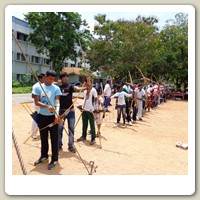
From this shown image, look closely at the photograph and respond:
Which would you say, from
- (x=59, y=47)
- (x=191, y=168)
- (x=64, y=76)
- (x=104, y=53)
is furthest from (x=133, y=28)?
(x=191, y=168)

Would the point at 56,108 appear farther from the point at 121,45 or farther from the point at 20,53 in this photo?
the point at 20,53

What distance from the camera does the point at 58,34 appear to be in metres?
23.0

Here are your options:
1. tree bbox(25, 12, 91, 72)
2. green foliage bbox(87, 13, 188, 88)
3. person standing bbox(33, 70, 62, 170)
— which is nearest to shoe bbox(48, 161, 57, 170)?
person standing bbox(33, 70, 62, 170)

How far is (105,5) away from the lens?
3.77 m

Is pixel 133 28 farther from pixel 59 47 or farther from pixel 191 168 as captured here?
pixel 191 168

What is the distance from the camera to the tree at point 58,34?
883 inches

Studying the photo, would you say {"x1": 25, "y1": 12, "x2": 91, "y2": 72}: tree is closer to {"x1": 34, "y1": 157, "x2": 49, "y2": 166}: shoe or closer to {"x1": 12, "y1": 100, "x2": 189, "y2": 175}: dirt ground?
{"x1": 12, "y1": 100, "x2": 189, "y2": 175}: dirt ground

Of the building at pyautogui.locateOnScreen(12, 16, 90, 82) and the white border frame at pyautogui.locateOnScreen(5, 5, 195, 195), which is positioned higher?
the building at pyautogui.locateOnScreen(12, 16, 90, 82)

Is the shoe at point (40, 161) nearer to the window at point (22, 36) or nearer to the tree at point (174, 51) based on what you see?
the tree at point (174, 51)

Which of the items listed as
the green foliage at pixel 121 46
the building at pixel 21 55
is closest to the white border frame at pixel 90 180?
the green foliage at pixel 121 46

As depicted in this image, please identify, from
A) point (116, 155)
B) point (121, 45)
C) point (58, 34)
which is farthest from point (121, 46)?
point (116, 155)

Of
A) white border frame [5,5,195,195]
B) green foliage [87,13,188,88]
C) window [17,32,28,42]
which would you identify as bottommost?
white border frame [5,5,195,195]

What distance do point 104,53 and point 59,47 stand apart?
5688 mm

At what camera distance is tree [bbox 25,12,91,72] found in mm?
22438
